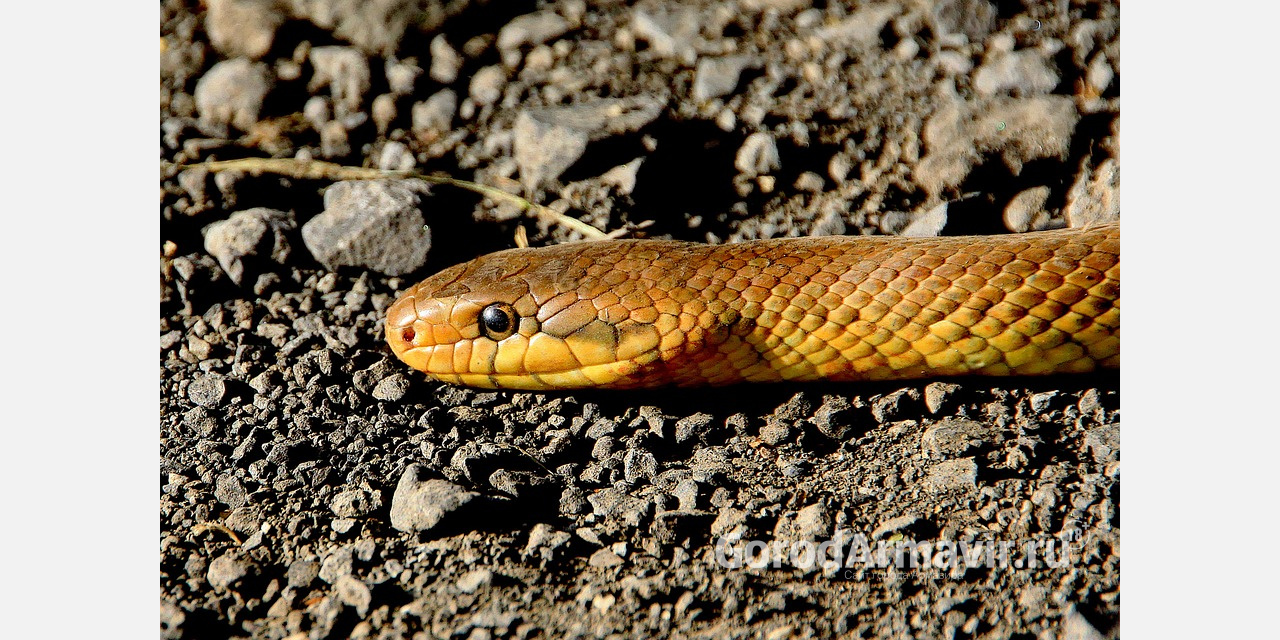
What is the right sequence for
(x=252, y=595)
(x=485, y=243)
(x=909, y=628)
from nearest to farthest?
(x=909, y=628) < (x=252, y=595) < (x=485, y=243)

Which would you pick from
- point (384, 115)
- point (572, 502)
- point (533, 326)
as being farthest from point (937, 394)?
point (384, 115)

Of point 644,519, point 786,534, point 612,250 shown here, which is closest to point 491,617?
point 644,519

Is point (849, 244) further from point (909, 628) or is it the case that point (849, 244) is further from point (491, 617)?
point (491, 617)

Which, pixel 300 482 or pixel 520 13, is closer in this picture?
pixel 300 482

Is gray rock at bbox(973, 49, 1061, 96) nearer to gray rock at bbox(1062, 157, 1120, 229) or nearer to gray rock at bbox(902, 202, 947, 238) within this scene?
gray rock at bbox(1062, 157, 1120, 229)

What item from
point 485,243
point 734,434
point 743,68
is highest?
point 743,68

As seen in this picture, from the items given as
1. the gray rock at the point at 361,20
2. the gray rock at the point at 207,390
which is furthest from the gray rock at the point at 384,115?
the gray rock at the point at 207,390

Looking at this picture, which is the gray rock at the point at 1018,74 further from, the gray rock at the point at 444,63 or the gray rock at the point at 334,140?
the gray rock at the point at 334,140
